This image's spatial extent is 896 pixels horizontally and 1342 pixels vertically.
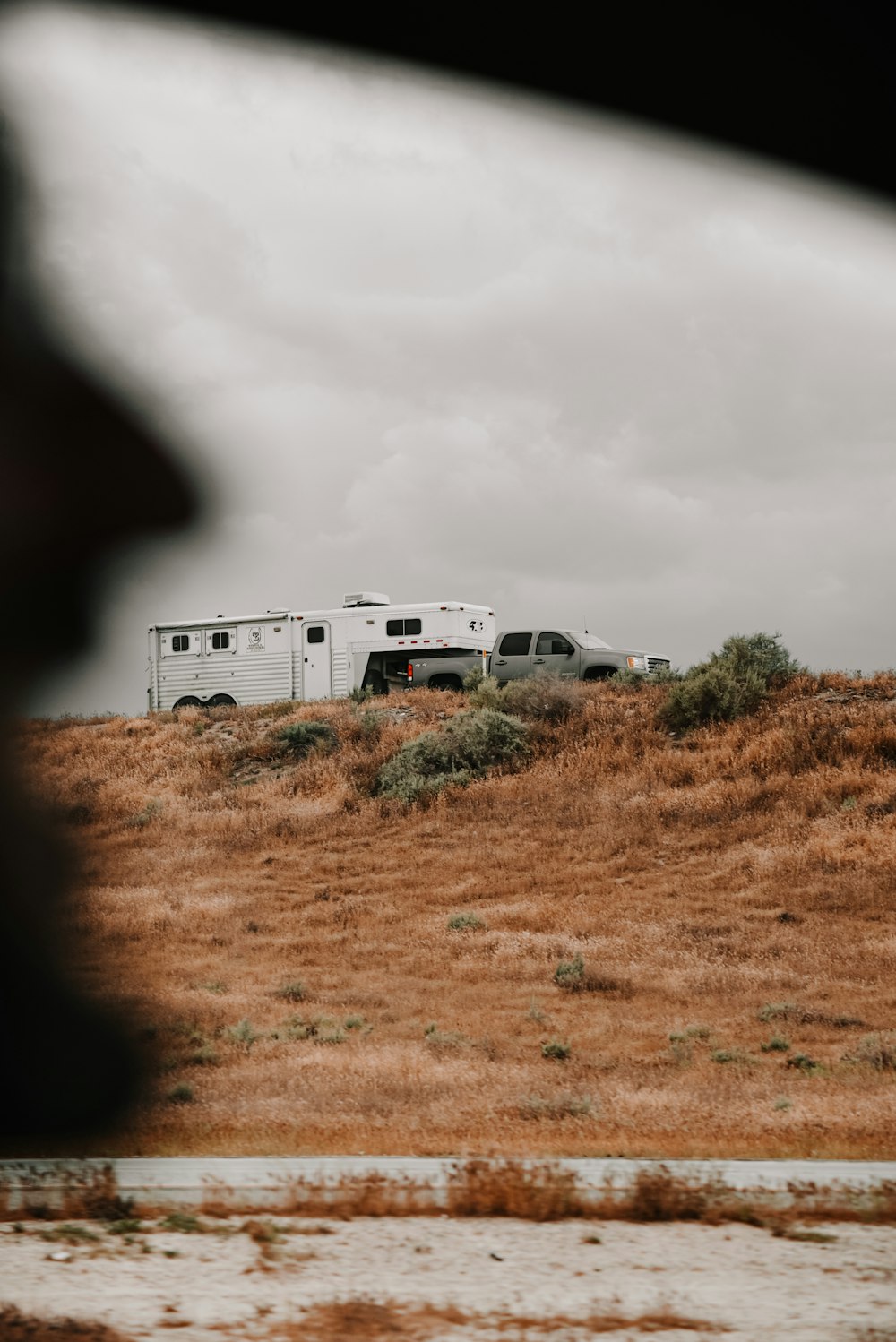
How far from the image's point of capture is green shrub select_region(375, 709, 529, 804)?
69.4 feet

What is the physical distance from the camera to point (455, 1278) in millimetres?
3488

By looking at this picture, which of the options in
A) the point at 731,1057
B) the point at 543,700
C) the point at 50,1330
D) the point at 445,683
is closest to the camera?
the point at 50,1330

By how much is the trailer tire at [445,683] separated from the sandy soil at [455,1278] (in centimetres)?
2375

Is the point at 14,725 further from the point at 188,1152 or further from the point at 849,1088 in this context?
the point at 849,1088

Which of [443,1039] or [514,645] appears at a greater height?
[514,645]

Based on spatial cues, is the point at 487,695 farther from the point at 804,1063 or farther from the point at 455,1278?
the point at 455,1278

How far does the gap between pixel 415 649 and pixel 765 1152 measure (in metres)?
22.3

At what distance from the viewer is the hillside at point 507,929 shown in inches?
288

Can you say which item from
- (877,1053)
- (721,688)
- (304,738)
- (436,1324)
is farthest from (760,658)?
(436,1324)

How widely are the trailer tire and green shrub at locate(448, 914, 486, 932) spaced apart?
1297cm

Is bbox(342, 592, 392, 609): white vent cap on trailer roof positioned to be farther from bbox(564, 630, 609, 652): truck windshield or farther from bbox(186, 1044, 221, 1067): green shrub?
bbox(186, 1044, 221, 1067): green shrub

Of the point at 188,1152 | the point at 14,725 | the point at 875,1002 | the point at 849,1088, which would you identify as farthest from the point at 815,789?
the point at 14,725

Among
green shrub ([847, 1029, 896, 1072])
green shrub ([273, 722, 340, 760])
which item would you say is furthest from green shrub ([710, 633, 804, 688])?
green shrub ([847, 1029, 896, 1072])

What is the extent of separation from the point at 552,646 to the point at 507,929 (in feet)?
39.9
